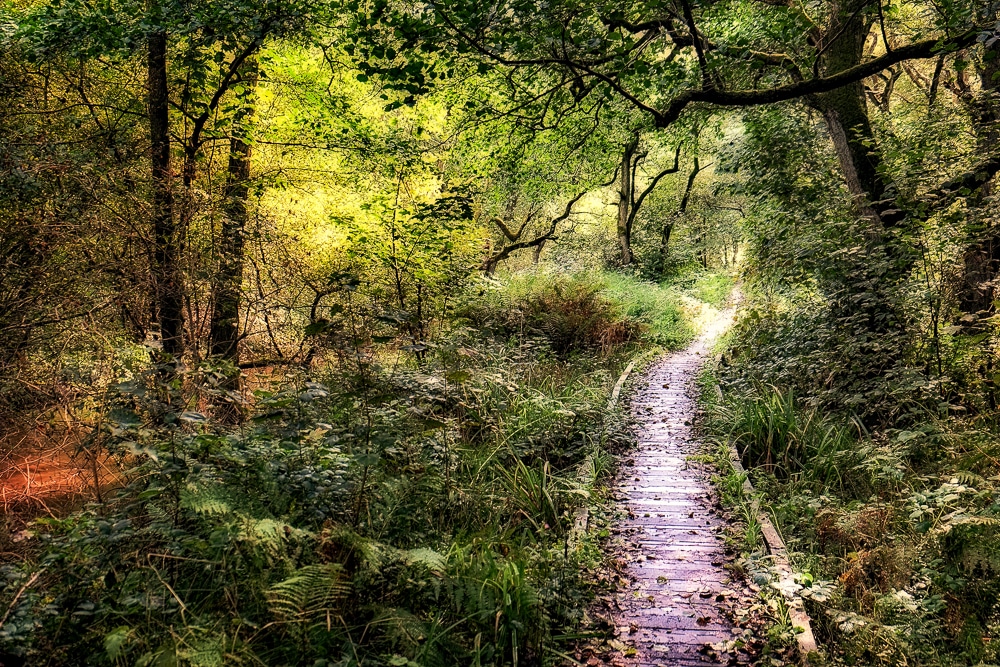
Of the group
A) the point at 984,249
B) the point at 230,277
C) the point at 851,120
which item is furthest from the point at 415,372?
the point at 851,120

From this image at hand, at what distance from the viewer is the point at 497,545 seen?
16.0 ft

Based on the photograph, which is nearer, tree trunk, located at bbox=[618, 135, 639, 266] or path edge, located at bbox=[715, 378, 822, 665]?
path edge, located at bbox=[715, 378, 822, 665]

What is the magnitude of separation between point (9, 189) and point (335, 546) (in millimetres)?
4806

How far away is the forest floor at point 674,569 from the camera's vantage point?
161 inches

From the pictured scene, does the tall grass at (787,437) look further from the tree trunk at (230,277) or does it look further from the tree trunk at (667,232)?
the tree trunk at (667,232)

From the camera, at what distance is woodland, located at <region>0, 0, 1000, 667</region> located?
3455 millimetres

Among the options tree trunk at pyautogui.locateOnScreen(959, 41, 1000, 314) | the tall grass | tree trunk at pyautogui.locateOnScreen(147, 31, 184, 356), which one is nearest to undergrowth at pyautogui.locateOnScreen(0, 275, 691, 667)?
tree trunk at pyautogui.locateOnScreen(147, 31, 184, 356)

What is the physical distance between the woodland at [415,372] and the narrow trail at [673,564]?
25 centimetres

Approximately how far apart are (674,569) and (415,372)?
123 inches

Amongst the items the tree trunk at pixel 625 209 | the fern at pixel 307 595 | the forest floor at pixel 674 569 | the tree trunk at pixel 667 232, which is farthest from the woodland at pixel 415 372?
the tree trunk at pixel 667 232

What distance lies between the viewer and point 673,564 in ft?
17.0

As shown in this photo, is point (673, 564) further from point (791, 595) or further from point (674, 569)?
point (791, 595)

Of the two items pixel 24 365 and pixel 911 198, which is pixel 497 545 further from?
pixel 911 198

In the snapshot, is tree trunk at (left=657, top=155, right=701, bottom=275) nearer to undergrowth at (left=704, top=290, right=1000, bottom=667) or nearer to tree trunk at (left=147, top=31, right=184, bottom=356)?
undergrowth at (left=704, top=290, right=1000, bottom=667)
